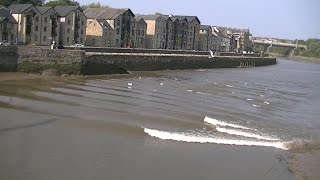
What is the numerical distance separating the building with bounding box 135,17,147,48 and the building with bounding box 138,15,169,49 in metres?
2.75

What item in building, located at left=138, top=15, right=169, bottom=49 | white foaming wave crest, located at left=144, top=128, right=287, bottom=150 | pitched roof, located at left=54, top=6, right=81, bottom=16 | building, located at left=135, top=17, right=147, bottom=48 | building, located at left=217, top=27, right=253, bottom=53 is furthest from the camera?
building, located at left=217, top=27, right=253, bottom=53

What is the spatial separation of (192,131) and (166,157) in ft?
16.5

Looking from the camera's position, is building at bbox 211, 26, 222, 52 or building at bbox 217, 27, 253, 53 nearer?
building at bbox 211, 26, 222, 52

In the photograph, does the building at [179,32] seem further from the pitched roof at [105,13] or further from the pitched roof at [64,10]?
the pitched roof at [64,10]

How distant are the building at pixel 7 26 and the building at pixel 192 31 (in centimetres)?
4668

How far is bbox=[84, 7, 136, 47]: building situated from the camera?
77.4 metres

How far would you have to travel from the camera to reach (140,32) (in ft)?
279

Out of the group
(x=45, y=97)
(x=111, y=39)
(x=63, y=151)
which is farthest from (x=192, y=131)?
(x=111, y=39)

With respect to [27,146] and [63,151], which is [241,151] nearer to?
[63,151]

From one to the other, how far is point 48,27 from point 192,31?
4583 centimetres

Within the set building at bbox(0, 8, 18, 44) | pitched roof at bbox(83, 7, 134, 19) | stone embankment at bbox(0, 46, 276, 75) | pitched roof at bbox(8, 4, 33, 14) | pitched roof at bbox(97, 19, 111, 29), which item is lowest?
stone embankment at bbox(0, 46, 276, 75)

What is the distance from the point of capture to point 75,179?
478 inches

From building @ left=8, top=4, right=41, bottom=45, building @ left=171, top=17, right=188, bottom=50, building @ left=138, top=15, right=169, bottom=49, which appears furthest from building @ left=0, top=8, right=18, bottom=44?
building @ left=171, top=17, right=188, bottom=50

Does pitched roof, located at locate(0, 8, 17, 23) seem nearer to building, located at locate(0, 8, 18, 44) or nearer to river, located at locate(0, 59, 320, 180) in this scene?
building, located at locate(0, 8, 18, 44)
